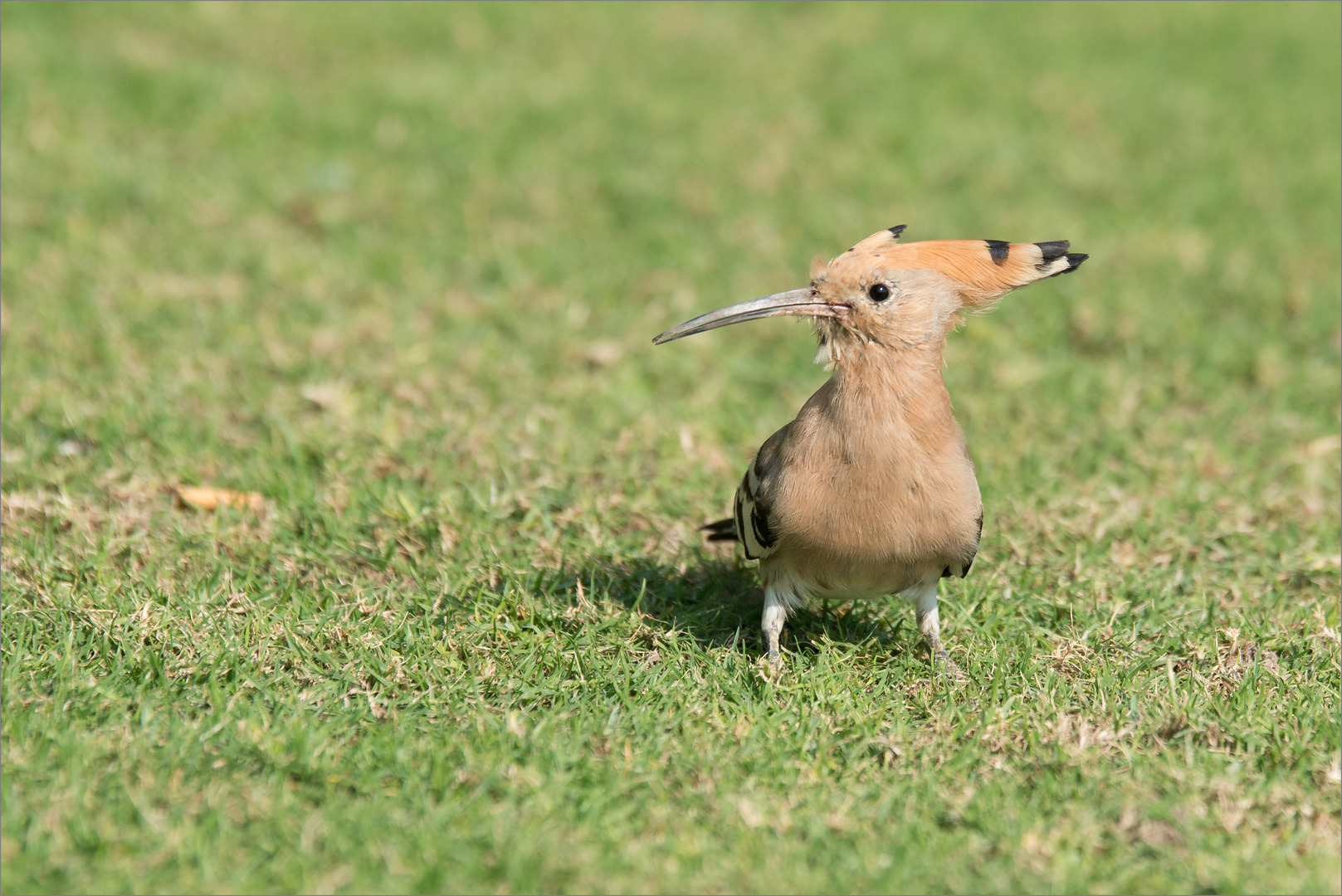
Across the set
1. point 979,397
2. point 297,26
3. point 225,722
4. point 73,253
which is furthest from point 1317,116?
point 225,722

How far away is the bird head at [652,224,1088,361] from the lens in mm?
3309

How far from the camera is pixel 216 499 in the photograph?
4.21 meters

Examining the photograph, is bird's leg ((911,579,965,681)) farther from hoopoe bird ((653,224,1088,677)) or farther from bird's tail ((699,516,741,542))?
bird's tail ((699,516,741,542))

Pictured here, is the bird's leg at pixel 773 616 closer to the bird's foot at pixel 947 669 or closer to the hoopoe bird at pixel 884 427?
the hoopoe bird at pixel 884 427

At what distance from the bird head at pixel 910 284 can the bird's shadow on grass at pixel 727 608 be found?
838 mm

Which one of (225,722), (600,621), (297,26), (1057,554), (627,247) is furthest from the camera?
(297,26)

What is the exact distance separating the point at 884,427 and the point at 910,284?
0.37 meters

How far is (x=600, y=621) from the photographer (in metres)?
3.59

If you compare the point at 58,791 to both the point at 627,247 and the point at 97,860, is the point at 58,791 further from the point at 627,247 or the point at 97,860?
the point at 627,247

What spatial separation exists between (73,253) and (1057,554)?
4517mm

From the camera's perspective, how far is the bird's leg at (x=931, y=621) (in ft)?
11.4

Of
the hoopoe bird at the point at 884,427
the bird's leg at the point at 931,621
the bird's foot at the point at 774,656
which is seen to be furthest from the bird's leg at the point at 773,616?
the bird's leg at the point at 931,621

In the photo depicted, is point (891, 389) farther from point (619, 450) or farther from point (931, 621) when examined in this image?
point (619, 450)

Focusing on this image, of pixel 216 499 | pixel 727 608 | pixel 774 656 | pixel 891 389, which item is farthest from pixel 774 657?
pixel 216 499
